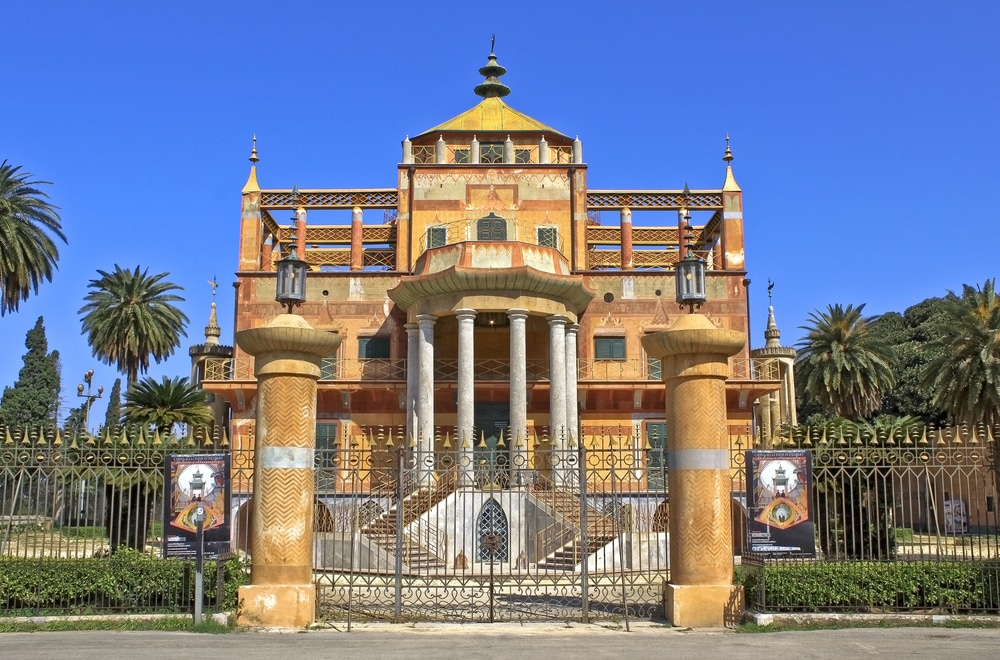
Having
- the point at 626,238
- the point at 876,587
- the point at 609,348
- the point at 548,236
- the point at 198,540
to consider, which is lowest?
the point at 876,587

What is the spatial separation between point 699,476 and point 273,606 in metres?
6.61

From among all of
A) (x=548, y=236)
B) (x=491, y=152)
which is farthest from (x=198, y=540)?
(x=491, y=152)

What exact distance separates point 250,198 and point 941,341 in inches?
1043

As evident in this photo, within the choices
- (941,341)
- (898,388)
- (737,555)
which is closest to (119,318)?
(737,555)

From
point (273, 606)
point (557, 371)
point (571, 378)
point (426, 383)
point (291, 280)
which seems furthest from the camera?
point (571, 378)

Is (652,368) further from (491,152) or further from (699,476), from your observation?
(699,476)

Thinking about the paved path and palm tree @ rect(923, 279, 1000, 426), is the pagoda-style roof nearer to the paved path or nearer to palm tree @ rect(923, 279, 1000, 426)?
palm tree @ rect(923, 279, 1000, 426)

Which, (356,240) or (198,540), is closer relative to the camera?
(198,540)

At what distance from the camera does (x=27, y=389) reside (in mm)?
62000

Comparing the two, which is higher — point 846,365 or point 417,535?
point 846,365

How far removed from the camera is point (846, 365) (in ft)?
145

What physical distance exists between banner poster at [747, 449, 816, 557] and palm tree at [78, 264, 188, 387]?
3581 cm

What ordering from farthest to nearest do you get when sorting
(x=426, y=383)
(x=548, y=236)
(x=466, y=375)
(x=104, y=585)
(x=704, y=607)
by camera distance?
1. (x=548, y=236)
2. (x=426, y=383)
3. (x=466, y=375)
4. (x=104, y=585)
5. (x=704, y=607)

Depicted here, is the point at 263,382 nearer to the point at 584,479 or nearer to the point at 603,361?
the point at 584,479
